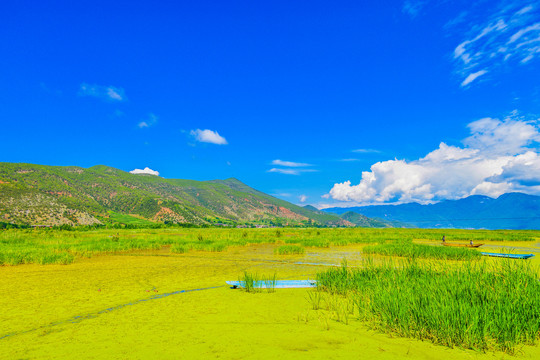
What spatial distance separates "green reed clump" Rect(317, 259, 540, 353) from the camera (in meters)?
5.66

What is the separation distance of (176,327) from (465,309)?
6.58 m

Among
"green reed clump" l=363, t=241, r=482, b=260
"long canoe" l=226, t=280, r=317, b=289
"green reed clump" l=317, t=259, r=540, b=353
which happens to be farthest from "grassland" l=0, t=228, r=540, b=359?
"green reed clump" l=363, t=241, r=482, b=260

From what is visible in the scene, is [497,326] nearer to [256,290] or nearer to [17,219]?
[256,290]

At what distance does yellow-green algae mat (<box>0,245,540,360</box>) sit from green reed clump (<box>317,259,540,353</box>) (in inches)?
11.1

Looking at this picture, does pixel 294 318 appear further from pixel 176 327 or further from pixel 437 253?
pixel 437 253

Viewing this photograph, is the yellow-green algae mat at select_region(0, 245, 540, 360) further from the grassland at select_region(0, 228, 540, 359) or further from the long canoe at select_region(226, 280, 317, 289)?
the long canoe at select_region(226, 280, 317, 289)

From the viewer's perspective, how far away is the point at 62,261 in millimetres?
19234

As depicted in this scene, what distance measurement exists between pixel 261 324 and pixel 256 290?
359 centimetres

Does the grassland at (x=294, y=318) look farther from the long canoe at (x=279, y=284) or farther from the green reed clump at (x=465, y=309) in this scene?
the long canoe at (x=279, y=284)

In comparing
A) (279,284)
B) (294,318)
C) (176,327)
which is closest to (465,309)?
(294,318)

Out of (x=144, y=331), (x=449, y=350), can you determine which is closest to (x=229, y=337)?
(x=144, y=331)

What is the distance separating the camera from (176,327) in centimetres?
731

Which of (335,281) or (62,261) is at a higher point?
(335,281)

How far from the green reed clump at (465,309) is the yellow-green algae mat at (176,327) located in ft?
0.92
